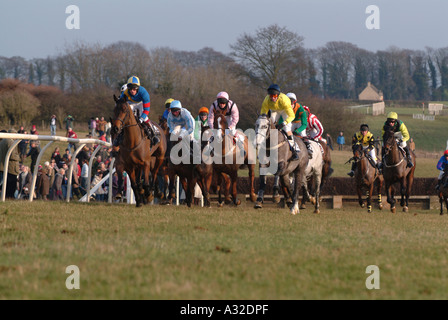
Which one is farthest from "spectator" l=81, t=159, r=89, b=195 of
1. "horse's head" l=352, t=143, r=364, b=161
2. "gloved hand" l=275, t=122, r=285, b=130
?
"horse's head" l=352, t=143, r=364, b=161

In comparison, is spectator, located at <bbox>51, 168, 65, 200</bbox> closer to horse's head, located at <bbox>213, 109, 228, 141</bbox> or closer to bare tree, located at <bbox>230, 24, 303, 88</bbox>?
horse's head, located at <bbox>213, 109, 228, 141</bbox>

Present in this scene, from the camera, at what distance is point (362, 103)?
3159 inches

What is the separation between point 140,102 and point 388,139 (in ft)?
23.7

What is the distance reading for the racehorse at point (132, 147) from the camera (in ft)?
40.8

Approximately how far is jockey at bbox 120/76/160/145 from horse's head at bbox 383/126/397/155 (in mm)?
6915

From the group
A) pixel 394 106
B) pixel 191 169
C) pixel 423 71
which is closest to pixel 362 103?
pixel 394 106

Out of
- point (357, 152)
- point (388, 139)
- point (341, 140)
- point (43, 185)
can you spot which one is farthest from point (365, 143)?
point (341, 140)

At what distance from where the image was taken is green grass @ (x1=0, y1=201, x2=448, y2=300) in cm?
537

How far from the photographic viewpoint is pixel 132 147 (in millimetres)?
12641

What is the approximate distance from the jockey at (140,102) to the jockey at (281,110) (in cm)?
212

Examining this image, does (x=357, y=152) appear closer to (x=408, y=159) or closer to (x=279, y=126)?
(x=408, y=159)

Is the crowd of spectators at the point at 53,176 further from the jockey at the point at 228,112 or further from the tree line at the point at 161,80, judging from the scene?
the tree line at the point at 161,80

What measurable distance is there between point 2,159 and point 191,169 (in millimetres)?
4065
